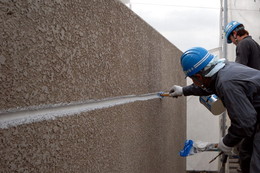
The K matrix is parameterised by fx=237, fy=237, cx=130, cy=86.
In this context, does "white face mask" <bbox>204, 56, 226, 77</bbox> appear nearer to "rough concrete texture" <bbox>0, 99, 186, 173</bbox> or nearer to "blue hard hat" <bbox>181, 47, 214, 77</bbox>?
"blue hard hat" <bbox>181, 47, 214, 77</bbox>

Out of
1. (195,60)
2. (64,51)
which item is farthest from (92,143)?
(195,60)

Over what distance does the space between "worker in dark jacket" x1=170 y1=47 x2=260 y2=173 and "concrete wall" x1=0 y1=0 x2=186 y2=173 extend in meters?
0.52

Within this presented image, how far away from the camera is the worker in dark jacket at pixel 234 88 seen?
170cm

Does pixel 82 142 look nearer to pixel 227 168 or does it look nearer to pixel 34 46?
pixel 34 46

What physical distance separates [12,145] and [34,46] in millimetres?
281

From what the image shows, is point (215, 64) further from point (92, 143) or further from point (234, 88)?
point (92, 143)

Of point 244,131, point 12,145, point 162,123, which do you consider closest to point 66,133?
point 12,145

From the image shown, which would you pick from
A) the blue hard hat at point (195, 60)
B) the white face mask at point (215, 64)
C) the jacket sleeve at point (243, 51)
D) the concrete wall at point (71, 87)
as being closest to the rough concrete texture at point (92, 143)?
the concrete wall at point (71, 87)

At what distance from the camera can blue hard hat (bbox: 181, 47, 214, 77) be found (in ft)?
6.45

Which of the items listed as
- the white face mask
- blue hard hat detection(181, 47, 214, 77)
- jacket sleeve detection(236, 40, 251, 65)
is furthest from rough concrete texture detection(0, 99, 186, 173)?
jacket sleeve detection(236, 40, 251, 65)

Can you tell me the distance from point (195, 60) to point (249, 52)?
1.86 m

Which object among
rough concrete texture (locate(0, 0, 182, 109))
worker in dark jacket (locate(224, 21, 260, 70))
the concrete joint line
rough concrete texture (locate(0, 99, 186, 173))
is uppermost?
worker in dark jacket (locate(224, 21, 260, 70))

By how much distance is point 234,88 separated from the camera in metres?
1.70

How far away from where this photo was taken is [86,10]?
3.25ft
